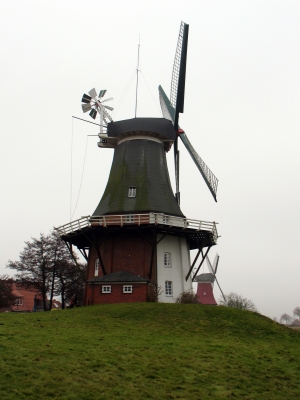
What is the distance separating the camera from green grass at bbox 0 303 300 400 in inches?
430

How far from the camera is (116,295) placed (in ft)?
80.5

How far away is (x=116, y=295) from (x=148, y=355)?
10533 millimetres

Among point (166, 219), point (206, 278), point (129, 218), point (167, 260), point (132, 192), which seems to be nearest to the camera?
point (129, 218)

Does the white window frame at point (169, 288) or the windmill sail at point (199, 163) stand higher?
the windmill sail at point (199, 163)

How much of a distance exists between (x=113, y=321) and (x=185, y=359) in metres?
6.01

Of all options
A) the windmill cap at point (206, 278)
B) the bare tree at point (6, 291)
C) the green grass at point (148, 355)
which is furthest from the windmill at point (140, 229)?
the windmill cap at point (206, 278)

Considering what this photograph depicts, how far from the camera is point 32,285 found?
38.2m

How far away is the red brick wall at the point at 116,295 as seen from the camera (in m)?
24.3

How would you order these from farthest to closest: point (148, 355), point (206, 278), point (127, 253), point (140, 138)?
point (206, 278) → point (140, 138) → point (127, 253) → point (148, 355)

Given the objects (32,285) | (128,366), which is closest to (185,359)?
(128,366)

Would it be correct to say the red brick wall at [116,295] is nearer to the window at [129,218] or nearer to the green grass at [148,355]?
the green grass at [148,355]

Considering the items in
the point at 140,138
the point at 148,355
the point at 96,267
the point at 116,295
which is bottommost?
the point at 148,355

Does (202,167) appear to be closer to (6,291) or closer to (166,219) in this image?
(166,219)

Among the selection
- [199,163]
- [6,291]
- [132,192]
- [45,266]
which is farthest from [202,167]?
[6,291]
